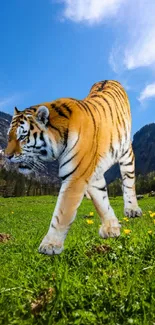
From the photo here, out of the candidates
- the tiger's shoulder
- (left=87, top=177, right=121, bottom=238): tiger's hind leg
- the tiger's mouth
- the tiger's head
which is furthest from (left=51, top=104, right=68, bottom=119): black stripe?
the tiger's shoulder

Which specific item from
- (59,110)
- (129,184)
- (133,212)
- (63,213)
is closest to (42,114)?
(59,110)

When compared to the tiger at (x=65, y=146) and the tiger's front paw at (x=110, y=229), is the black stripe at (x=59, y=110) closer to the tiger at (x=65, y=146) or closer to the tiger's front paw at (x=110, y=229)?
the tiger at (x=65, y=146)

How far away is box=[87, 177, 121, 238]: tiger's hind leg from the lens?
14.6ft

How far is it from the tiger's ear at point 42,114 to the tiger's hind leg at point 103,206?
959mm

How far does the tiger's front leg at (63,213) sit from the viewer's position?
3.87m

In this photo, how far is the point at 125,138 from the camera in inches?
186

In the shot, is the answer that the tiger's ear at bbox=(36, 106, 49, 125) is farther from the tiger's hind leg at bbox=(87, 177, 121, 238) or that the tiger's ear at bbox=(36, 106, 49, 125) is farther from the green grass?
the green grass

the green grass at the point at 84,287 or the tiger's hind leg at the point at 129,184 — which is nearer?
the green grass at the point at 84,287

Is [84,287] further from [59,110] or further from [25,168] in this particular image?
[59,110]

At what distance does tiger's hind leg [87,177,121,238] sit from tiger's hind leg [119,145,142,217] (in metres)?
0.52

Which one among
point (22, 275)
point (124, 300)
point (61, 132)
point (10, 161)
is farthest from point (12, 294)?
point (61, 132)

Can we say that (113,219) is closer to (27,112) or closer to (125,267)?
(125,267)

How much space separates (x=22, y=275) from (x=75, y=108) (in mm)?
2536

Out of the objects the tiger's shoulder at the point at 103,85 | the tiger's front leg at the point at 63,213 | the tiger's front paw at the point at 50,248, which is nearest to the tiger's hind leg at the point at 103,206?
the tiger's front leg at the point at 63,213
